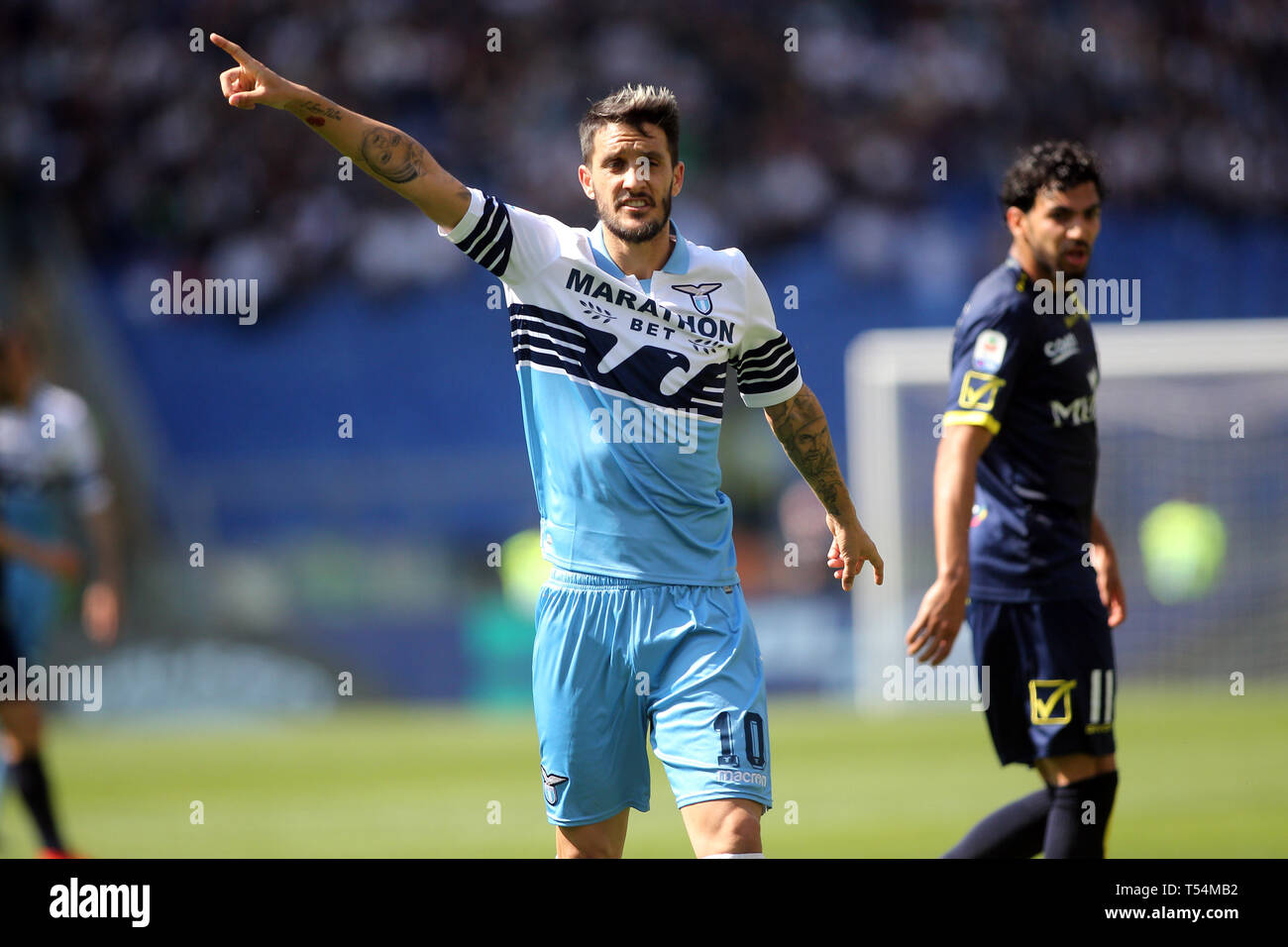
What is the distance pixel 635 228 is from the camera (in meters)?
3.69

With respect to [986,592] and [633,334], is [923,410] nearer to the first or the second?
[986,592]

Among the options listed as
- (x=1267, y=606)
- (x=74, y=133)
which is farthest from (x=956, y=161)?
(x=74, y=133)

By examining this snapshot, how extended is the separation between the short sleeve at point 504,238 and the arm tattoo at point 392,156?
15 cm

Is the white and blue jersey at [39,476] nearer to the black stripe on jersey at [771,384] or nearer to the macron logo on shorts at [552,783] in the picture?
the macron logo on shorts at [552,783]

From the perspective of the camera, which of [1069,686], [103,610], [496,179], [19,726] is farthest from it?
[496,179]

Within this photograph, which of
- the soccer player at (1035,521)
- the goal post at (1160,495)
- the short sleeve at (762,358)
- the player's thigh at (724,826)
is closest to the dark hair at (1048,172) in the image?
the soccer player at (1035,521)

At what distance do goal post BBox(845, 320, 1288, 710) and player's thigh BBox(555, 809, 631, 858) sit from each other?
8.63 meters

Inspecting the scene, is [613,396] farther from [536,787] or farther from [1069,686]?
[536,787]

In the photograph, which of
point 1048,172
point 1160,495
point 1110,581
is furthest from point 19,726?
point 1160,495

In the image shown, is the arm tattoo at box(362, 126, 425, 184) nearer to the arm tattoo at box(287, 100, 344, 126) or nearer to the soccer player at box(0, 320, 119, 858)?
the arm tattoo at box(287, 100, 344, 126)

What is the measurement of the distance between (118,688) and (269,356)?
160 inches

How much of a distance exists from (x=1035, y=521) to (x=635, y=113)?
68.2 inches

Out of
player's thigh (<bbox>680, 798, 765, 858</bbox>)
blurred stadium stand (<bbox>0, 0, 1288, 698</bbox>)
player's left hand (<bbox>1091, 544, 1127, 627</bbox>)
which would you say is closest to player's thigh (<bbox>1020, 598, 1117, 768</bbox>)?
player's left hand (<bbox>1091, 544, 1127, 627</bbox>)

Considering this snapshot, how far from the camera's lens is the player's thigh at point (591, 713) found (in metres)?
3.58
